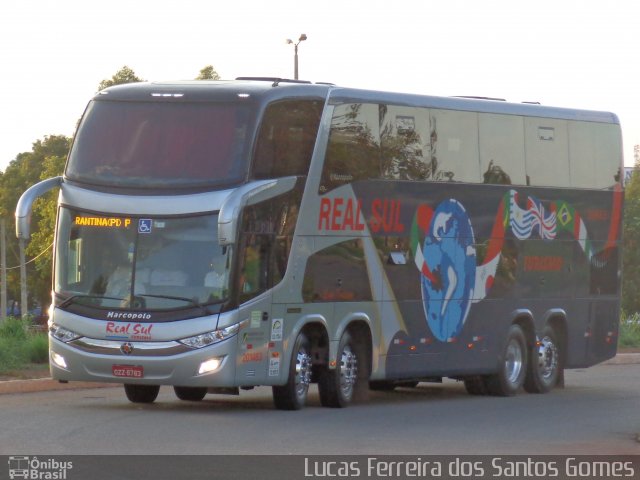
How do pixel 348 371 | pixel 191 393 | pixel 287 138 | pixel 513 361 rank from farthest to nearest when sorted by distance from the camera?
pixel 513 361
pixel 191 393
pixel 348 371
pixel 287 138

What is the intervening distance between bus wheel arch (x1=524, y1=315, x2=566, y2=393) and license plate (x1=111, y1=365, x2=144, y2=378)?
28.0ft

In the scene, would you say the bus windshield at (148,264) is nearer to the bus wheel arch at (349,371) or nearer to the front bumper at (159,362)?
the front bumper at (159,362)

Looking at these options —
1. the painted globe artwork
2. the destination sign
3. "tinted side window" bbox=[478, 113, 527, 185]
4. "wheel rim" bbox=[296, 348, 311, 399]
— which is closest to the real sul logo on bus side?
the painted globe artwork

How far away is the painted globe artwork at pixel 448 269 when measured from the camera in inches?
869

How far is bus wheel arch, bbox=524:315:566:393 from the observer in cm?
2478

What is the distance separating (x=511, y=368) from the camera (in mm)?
24281

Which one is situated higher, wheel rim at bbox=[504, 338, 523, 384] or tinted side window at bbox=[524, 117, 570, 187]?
tinted side window at bbox=[524, 117, 570, 187]

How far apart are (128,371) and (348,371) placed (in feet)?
11.4

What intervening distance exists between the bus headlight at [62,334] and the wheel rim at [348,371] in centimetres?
359

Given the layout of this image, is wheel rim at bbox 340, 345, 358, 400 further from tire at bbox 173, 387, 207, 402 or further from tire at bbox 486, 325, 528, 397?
tire at bbox 486, 325, 528, 397

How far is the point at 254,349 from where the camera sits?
18.4m

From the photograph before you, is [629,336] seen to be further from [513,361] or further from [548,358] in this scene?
[513,361]

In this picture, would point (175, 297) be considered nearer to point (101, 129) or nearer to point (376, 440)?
point (101, 129)
